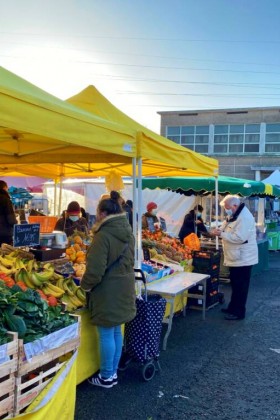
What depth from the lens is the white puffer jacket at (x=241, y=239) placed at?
6.02 meters

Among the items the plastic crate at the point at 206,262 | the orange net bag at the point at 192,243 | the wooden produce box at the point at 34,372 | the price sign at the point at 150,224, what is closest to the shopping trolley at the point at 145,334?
the wooden produce box at the point at 34,372

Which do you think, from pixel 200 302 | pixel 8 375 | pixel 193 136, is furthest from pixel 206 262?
pixel 193 136

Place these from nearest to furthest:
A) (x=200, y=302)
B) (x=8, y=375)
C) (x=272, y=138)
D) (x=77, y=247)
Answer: (x=8, y=375)
(x=77, y=247)
(x=200, y=302)
(x=272, y=138)

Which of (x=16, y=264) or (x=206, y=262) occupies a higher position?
(x=16, y=264)

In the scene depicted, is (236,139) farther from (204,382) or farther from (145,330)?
(145,330)

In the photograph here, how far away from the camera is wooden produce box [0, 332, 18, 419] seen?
2.34m

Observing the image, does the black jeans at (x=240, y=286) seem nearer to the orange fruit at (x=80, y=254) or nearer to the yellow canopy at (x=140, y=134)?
the yellow canopy at (x=140, y=134)

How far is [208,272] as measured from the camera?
6613mm

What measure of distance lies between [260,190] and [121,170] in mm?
4772

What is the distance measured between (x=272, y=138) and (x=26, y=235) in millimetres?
29469

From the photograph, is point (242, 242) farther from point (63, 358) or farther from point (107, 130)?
point (63, 358)

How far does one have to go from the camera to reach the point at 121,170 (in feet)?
25.3

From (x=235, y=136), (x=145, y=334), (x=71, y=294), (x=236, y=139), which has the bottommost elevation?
(x=145, y=334)

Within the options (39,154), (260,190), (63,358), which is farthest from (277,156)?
(63,358)
